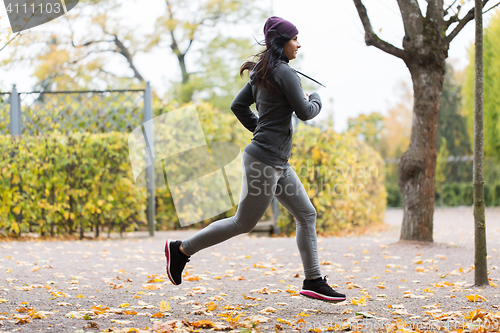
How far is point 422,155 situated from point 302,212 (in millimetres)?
3084

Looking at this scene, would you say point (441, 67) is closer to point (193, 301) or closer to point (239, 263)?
point (239, 263)

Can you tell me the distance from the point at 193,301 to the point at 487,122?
13.2 meters

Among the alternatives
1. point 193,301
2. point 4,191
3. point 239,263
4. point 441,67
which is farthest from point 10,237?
point 441,67

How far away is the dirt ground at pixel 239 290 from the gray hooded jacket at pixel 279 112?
915 millimetres

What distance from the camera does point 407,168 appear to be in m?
5.46

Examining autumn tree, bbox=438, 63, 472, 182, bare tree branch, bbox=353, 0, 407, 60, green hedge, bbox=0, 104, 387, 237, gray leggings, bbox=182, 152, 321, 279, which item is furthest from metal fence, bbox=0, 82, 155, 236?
autumn tree, bbox=438, 63, 472, 182

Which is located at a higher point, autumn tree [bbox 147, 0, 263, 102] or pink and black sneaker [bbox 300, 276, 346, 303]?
autumn tree [bbox 147, 0, 263, 102]

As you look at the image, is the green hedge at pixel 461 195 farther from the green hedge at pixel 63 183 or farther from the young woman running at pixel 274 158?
the young woman running at pixel 274 158

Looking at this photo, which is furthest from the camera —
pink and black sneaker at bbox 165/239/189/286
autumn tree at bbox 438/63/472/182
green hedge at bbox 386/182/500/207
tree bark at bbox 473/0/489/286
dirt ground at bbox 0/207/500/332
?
autumn tree at bbox 438/63/472/182

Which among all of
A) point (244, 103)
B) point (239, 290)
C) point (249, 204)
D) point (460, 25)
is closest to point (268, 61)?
point (244, 103)

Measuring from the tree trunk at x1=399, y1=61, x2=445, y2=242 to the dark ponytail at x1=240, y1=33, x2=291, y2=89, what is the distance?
310cm

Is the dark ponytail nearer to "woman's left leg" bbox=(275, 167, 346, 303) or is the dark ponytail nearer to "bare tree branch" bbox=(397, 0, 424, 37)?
"woman's left leg" bbox=(275, 167, 346, 303)

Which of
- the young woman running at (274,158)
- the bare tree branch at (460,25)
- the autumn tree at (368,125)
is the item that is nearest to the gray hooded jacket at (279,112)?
the young woman running at (274,158)

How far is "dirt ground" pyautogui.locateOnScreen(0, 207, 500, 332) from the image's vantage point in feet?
8.43
